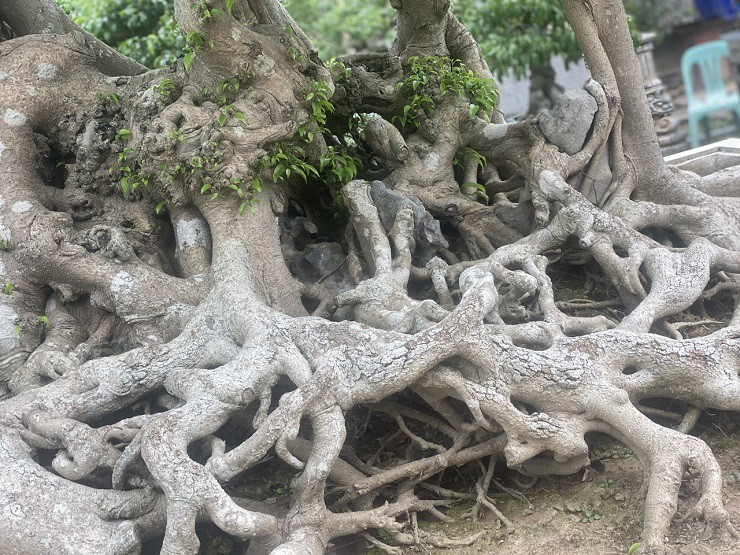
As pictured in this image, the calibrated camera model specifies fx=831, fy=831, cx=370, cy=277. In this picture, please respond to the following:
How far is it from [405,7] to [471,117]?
3.35 feet

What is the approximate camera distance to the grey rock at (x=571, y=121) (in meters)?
5.35

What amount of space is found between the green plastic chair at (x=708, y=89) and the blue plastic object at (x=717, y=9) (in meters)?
4.20

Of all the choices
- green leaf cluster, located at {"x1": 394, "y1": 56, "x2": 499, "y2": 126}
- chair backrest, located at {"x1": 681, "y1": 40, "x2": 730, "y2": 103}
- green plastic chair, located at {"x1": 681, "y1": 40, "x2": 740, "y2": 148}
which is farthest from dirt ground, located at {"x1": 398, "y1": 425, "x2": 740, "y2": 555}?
chair backrest, located at {"x1": 681, "y1": 40, "x2": 730, "y2": 103}

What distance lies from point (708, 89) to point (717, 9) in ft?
17.5

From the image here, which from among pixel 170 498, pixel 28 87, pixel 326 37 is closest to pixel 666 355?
pixel 170 498

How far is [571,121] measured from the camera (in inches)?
210

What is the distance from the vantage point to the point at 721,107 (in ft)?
38.1

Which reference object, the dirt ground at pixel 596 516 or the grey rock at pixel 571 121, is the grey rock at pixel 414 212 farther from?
the dirt ground at pixel 596 516

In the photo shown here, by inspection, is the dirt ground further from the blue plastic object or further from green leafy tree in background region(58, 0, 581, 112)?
the blue plastic object

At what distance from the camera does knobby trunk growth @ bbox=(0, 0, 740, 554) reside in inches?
150

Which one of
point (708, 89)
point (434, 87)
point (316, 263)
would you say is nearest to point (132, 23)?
point (434, 87)

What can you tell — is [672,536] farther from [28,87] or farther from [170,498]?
[28,87]

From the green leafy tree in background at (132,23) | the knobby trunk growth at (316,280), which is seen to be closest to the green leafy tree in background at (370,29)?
the green leafy tree in background at (132,23)

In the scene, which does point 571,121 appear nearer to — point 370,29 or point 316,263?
point 316,263
